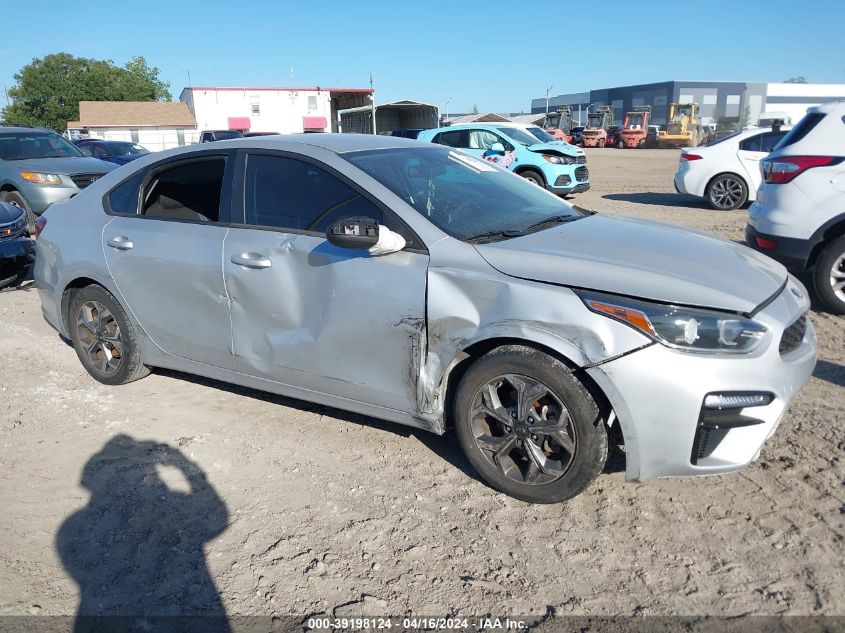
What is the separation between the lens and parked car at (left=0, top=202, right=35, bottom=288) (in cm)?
714

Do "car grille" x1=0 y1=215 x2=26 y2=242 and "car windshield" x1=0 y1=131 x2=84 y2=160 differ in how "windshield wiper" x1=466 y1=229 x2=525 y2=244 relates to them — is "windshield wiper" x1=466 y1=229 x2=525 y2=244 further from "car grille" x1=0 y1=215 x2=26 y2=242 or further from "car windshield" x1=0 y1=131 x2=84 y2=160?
"car windshield" x1=0 y1=131 x2=84 y2=160

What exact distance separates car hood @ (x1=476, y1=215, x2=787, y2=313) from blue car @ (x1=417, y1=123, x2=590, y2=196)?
32.9 ft

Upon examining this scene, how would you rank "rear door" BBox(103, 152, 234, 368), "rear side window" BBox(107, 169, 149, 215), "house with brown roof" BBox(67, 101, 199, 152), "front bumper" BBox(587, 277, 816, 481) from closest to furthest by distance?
"front bumper" BBox(587, 277, 816, 481)
"rear door" BBox(103, 152, 234, 368)
"rear side window" BBox(107, 169, 149, 215)
"house with brown roof" BBox(67, 101, 199, 152)

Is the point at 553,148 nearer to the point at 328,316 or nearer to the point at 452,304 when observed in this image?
the point at 328,316

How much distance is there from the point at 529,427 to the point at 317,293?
129cm

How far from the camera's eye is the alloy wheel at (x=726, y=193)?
1188 centimetres

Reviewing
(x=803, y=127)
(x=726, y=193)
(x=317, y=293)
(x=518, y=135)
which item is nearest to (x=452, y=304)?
(x=317, y=293)

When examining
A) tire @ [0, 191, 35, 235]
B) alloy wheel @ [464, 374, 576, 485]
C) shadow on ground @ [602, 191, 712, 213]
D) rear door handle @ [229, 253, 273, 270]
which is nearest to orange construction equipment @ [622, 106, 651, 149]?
shadow on ground @ [602, 191, 712, 213]

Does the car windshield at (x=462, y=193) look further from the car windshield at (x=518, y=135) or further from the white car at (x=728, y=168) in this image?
the car windshield at (x=518, y=135)

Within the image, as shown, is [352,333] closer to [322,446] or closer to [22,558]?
[322,446]

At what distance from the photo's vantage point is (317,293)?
350cm

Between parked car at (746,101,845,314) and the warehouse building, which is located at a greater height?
the warehouse building

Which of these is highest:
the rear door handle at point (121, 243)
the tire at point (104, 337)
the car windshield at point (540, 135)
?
the car windshield at point (540, 135)

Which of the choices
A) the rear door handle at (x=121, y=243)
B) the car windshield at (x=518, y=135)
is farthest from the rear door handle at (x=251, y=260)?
the car windshield at (x=518, y=135)
